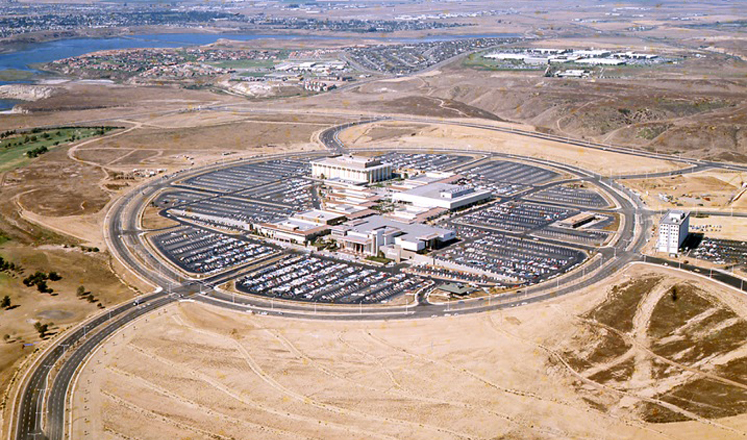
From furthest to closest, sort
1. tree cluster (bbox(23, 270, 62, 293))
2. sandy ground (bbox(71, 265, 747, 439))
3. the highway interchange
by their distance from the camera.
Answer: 1. tree cluster (bbox(23, 270, 62, 293))
2. the highway interchange
3. sandy ground (bbox(71, 265, 747, 439))

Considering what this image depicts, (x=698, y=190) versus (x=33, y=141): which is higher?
(x=698, y=190)

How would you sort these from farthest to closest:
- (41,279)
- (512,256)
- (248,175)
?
(248,175) → (512,256) → (41,279)

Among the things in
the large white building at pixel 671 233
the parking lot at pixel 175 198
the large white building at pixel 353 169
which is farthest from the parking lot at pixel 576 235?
the parking lot at pixel 175 198

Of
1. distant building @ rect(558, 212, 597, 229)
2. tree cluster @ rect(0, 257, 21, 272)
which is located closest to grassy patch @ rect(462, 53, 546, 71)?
distant building @ rect(558, 212, 597, 229)

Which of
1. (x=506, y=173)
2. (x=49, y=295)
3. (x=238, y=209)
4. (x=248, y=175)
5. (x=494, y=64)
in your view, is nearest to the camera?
(x=49, y=295)

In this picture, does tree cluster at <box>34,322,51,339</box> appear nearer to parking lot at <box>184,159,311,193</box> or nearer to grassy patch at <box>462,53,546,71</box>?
parking lot at <box>184,159,311,193</box>

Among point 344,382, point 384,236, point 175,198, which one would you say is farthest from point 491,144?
point 344,382

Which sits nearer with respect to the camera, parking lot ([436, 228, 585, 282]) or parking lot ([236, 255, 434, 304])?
parking lot ([236, 255, 434, 304])

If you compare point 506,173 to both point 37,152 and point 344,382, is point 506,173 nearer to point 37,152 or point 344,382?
point 344,382
